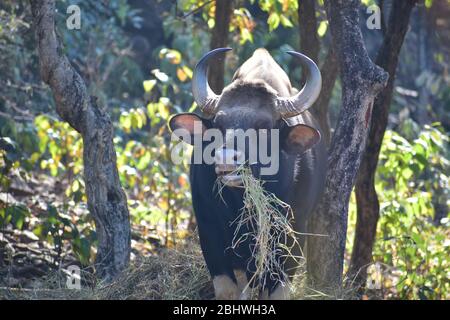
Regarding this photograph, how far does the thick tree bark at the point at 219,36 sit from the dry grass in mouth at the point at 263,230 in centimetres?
334

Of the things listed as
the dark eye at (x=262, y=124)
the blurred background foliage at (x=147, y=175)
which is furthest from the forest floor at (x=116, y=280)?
the dark eye at (x=262, y=124)

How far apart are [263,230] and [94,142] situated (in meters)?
2.00

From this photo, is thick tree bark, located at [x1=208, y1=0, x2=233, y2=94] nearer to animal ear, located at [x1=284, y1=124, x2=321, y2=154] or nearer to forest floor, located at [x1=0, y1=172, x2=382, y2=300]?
forest floor, located at [x1=0, y1=172, x2=382, y2=300]

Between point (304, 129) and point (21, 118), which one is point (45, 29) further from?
point (21, 118)

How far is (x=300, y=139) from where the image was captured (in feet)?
25.0

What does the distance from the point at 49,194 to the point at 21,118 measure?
108cm

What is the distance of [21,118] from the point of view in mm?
12008

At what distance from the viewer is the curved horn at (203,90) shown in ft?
25.5

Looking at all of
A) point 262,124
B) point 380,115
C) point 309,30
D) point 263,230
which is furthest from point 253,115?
point 309,30

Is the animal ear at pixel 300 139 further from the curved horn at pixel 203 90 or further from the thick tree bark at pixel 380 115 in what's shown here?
the thick tree bark at pixel 380 115

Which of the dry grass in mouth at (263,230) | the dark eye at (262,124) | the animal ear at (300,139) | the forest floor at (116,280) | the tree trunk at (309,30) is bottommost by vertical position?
the forest floor at (116,280)

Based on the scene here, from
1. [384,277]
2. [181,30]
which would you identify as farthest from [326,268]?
[181,30]

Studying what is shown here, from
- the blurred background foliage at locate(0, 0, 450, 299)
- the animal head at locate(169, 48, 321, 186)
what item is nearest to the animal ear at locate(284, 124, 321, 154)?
the animal head at locate(169, 48, 321, 186)

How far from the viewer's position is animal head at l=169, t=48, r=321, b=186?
7.21 m
